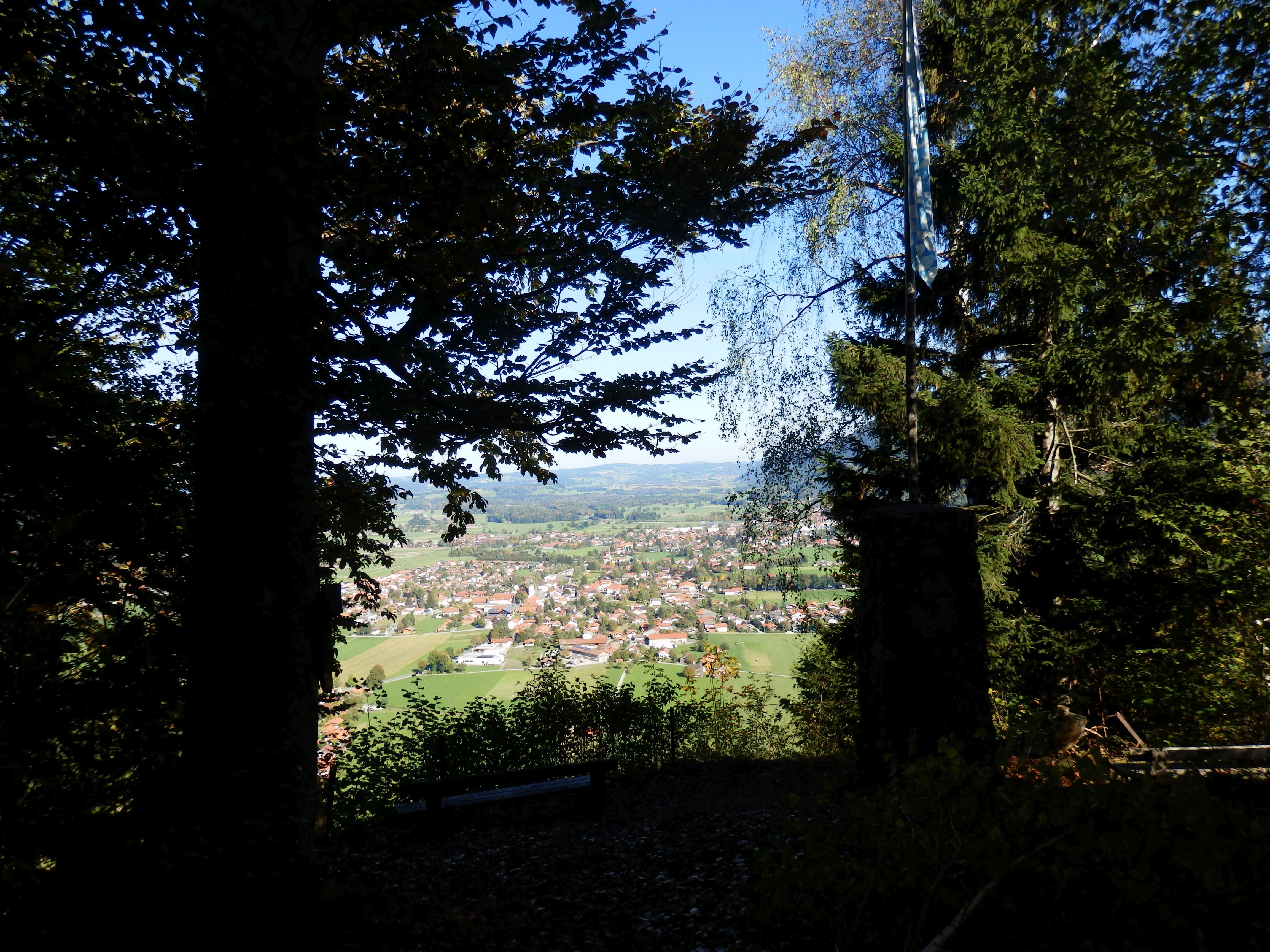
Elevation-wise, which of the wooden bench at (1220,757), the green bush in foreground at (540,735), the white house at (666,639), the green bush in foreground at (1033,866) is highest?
the green bush in foreground at (1033,866)

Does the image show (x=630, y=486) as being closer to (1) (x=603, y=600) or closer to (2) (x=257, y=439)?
(1) (x=603, y=600)

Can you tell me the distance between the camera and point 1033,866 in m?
2.21

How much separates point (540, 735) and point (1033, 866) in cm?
811

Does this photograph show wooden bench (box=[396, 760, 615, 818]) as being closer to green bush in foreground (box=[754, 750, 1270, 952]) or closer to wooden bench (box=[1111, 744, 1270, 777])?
green bush in foreground (box=[754, 750, 1270, 952])

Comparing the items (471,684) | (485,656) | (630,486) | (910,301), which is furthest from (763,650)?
(630,486)

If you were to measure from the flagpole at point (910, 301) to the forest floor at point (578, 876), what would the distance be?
192 cm

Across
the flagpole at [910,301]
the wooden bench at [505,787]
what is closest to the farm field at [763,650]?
the wooden bench at [505,787]

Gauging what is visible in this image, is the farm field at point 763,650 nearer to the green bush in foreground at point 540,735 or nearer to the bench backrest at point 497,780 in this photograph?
the green bush in foreground at point 540,735

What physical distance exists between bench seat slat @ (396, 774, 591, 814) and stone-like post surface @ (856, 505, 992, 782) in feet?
13.7

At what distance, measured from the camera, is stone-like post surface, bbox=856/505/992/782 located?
3479mm

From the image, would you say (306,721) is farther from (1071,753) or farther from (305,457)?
(1071,753)

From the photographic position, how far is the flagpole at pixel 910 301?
13.1 feet

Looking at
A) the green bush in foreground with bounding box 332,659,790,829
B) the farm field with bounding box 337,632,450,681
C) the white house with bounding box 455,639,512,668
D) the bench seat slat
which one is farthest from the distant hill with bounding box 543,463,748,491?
the bench seat slat

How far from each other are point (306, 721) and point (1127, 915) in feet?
13.8
